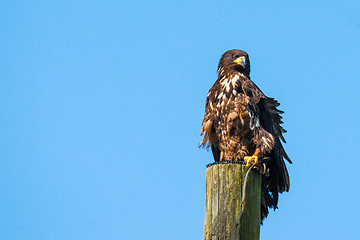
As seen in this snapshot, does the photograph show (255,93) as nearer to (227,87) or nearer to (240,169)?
(227,87)

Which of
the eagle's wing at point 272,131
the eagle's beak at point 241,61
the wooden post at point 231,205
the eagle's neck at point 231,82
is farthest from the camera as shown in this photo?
the eagle's beak at point 241,61

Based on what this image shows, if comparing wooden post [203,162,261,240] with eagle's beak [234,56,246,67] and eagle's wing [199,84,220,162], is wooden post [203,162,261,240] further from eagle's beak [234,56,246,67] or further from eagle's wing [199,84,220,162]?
eagle's beak [234,56,246,67]

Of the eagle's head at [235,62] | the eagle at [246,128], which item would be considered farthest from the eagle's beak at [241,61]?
the eagle at [246,128]

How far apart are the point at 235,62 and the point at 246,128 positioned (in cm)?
126

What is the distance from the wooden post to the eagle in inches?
86.2

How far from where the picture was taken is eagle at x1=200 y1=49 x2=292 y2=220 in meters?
6.50

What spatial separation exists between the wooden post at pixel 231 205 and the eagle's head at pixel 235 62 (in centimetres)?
337

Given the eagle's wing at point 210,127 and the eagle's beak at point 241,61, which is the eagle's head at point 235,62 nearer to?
the eagle's beak at point 241,61

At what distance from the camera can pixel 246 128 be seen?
6773 mm

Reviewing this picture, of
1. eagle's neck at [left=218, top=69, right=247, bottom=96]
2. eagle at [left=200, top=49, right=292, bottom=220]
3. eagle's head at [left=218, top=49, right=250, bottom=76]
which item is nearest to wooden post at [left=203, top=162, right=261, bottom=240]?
eagle at [left=200, top=49, right=292, bottom=220]

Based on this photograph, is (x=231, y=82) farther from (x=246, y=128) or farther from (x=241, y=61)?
(x=246, y=128)

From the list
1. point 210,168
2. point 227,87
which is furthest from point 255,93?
point 210,168

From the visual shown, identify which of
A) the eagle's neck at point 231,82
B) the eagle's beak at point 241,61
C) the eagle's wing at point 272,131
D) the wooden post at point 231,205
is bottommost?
the wooden post at point 231,205

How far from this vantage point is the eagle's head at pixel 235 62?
7.47m
